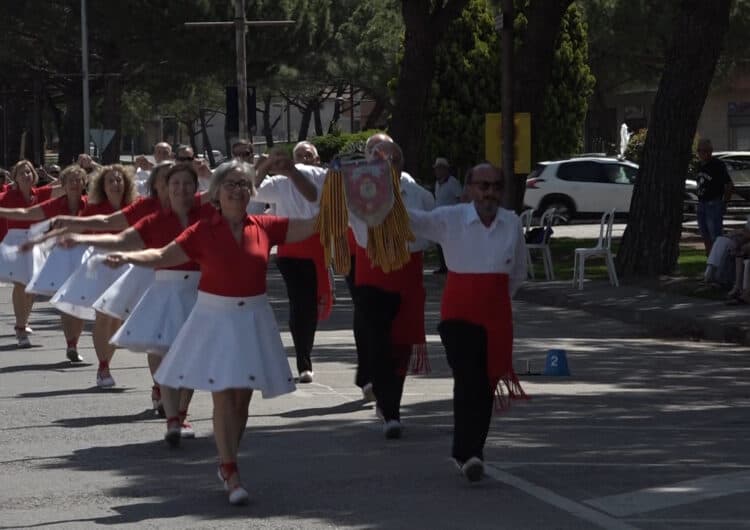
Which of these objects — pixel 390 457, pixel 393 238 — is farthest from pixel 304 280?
pixel 393 238

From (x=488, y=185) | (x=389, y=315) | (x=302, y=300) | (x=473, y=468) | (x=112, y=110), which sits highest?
(x=112, y=110)

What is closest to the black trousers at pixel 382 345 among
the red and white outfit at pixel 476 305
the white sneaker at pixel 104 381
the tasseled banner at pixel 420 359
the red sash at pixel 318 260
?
the tasseled banner at pixel 420 359

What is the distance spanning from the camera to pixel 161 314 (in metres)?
10.5

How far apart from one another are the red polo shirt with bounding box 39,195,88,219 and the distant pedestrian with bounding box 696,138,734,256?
1247 cm

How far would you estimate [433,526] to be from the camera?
25.3 ft

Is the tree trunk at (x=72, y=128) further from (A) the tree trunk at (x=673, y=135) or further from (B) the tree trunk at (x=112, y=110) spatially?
(A) the tree trunk at (x=673, y=135)

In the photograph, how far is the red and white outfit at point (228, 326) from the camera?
27.5 feet

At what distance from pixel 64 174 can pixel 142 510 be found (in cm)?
755

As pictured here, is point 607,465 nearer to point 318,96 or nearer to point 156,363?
point 156,363

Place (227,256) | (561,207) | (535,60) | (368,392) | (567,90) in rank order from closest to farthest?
(227,256)
(368,392)
(535,60)
(561,207)
(567,90)

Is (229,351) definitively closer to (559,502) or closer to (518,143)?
(559,502)

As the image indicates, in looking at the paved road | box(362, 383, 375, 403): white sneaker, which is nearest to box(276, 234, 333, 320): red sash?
the paved road

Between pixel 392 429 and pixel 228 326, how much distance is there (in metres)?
2.21

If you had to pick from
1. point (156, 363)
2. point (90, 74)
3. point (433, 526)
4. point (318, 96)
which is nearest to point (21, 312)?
point (156, 363)
